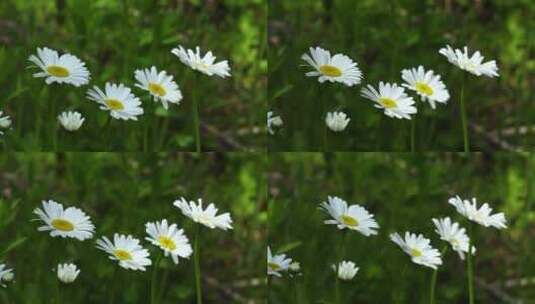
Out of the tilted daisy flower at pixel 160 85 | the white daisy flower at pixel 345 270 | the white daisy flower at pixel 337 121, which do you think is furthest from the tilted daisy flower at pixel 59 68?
the white daisy flower at pixel 345 270

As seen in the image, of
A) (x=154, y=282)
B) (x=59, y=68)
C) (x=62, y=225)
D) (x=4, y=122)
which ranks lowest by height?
(x=154, y=282)

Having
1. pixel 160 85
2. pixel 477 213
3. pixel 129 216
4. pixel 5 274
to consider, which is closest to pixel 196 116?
pixel 160 85

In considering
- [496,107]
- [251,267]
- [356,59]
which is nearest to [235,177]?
[251,267]

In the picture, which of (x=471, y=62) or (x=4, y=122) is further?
(x=471, y=62)

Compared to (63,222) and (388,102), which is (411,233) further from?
(63,222)

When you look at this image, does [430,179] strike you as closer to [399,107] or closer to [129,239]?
[399,107]

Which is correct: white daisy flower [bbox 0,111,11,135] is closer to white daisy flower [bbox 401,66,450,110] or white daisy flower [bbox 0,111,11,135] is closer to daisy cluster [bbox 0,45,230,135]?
daisy cluster [bbox 0,45,230,135]
